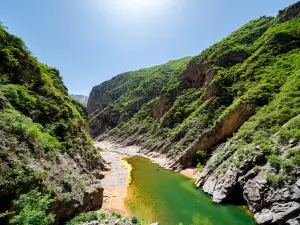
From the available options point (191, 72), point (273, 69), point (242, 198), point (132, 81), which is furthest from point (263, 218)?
point (132, 81)

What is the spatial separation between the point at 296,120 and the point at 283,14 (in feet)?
181

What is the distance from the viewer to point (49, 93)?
28234 mm

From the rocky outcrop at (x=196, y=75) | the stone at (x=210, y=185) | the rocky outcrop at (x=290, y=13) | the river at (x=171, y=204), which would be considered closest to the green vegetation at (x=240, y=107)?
the rocky outcrop at (x=196, y=75)

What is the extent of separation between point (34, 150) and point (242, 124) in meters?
34.1

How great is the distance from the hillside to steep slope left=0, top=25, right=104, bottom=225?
16913 millimetres

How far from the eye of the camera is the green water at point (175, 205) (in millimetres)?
20594

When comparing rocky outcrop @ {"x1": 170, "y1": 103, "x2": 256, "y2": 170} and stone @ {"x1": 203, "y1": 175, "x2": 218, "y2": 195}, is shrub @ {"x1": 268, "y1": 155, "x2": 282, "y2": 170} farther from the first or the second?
rocky outcrop @ {"x1": 170, "y1": 103, "x2": 256, "y2": 170}

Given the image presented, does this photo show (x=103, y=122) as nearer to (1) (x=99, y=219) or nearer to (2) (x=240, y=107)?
(2) (x=240, y=107)

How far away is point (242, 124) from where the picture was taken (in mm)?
38375

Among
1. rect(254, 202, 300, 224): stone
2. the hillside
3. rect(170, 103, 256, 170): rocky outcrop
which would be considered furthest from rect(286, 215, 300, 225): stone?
rect(170, 103, 256, 170): rocky outcrop

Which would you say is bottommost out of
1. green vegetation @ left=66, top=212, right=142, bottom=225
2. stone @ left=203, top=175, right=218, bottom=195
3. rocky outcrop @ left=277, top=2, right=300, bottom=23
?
stone @ left=203, top=175, right=218, bottom=195

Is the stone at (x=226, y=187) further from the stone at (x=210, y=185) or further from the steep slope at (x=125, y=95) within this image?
the steep slope at (x=125, y=95)

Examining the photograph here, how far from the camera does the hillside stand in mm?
20719

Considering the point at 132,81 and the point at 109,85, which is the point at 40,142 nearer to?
the point at 132,81
